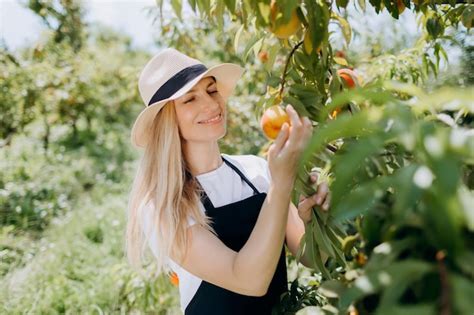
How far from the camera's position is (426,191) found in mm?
541

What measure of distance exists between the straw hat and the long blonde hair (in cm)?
4

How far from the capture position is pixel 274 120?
992 millimetres

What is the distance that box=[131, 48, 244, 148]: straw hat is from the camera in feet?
4.89

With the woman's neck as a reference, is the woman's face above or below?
above

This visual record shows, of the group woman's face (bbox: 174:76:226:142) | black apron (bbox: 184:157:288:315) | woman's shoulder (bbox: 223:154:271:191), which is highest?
woman's face (bbox: 174:76:226:142)

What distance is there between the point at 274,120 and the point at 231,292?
0.66 meters

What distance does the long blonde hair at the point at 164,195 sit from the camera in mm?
1357

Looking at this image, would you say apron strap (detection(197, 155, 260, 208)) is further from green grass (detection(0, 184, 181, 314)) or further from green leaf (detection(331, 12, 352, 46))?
green grass (detection(0, 184, 181, 314))

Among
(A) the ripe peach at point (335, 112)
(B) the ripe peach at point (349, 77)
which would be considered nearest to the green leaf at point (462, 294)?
(A) the ripe peach at point (335, 112)

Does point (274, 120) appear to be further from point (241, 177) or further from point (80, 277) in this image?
point (80, 277)

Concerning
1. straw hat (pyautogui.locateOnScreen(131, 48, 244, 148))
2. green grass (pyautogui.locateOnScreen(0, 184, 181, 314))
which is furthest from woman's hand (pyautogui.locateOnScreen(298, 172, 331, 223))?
green grass (pyautogui.locateOnScreen(0, 184, 181, 314))

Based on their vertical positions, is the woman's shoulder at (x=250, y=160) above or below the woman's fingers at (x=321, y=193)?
below

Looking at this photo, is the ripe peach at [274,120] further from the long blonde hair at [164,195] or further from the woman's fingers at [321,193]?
the long blonde hair at [164,195]

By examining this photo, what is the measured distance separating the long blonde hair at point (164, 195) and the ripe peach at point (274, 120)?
453 millimetres
